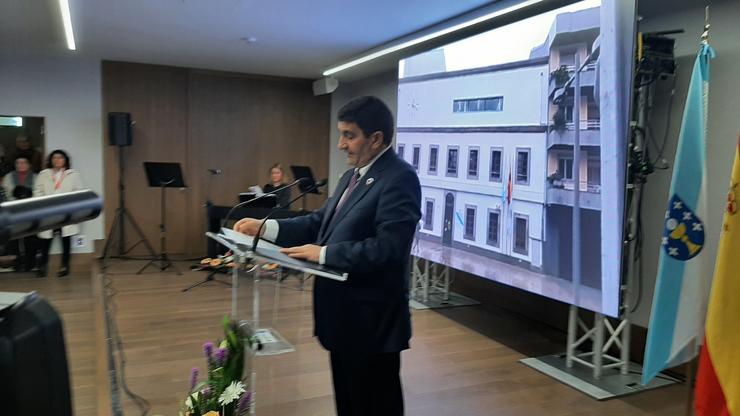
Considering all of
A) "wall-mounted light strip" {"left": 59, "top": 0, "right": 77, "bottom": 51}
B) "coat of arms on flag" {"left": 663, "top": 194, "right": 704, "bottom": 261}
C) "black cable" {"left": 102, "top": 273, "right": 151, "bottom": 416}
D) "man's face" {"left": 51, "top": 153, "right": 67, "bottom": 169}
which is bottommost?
"black cable" {"left": 102, "top": 273, "right": 151, "bottom": 416}

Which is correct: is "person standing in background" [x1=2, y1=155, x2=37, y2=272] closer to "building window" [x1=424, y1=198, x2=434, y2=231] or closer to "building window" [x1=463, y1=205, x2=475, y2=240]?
"building window" [x1=424, y1=198, x2=434, y2=231]

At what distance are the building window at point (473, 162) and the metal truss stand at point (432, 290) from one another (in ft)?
3.98

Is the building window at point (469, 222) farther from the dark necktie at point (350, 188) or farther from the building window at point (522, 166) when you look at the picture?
the dark necktie at point (350, 188)

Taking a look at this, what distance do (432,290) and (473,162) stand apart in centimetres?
183

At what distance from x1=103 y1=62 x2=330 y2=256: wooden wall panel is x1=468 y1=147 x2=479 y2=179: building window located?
4.17m

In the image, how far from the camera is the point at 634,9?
291cm

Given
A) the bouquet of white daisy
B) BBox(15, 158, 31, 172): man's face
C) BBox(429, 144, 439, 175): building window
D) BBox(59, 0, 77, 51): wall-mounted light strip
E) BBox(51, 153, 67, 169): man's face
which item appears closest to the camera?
the bouquet of white daisy

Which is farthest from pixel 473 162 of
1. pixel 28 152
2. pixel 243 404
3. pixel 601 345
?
pixel 28 152

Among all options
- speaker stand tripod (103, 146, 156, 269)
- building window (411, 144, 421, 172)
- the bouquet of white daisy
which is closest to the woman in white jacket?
speaker stand tripod (103, 146, 156, 269)

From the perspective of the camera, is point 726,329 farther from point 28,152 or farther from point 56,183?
point 28,152

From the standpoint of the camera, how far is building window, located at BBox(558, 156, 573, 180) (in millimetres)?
3471

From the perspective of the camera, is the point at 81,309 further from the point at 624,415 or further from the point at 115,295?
the point at 624,415

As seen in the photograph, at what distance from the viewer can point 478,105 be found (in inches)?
172

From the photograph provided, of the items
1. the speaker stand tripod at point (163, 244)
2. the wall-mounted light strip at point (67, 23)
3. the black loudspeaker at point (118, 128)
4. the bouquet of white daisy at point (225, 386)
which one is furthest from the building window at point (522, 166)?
the black loudspeaker at point (118, 128)
